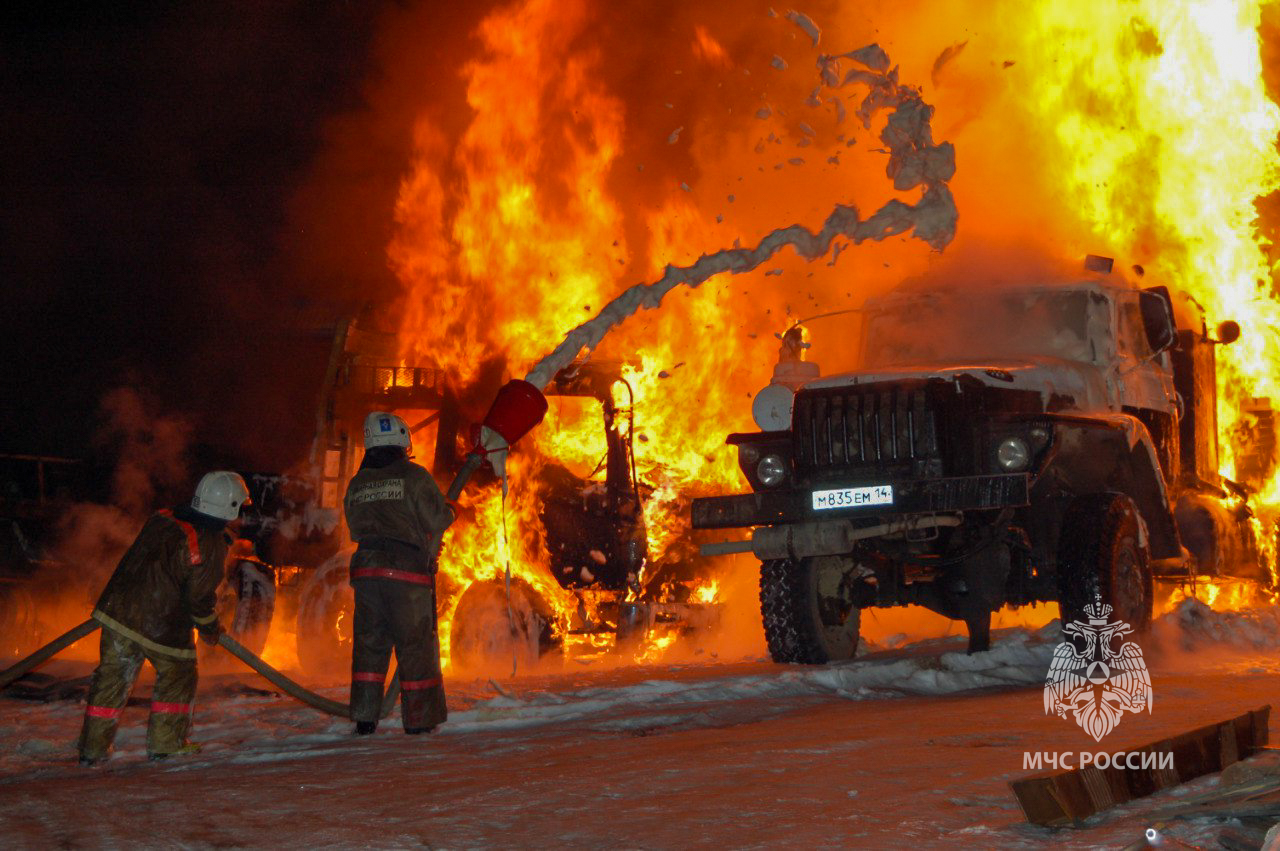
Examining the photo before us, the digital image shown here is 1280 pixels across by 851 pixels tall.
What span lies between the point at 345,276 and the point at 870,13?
8.00 metres

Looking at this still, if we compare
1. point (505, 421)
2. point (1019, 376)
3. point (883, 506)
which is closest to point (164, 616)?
point (505, 421)

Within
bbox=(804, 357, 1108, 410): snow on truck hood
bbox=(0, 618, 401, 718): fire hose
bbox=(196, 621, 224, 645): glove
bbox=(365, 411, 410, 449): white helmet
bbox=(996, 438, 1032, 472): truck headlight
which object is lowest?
bbox=(0, 618, 401, 718): fire hose

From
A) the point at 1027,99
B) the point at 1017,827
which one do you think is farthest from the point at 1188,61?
the point at 1017,827

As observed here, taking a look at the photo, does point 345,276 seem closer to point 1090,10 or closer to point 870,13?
point 870,13

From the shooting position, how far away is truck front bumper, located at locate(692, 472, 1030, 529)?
7472 millimetres

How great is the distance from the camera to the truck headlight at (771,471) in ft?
28.2

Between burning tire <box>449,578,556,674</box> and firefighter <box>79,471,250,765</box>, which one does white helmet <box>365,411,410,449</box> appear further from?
burning tire <box>449,578,556,674</box>

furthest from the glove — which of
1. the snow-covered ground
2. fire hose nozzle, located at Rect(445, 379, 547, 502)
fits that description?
fire hose nozzle, located at Rect(445, 379, 547, 502)

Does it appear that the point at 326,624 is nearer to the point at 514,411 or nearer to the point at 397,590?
the point at 514,411

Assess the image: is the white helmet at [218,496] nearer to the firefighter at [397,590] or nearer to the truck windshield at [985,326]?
the firefighter at [397,590]

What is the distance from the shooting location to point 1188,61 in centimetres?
1506

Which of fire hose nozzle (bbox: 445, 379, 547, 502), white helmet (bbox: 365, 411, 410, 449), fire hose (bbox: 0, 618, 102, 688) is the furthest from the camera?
fire hose nozzle (bbox: 445, 379, 547, 502)

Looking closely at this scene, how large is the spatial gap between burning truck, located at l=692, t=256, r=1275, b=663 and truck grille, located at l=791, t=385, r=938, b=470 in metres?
0.01

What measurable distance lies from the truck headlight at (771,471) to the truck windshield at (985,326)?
1.45 m
